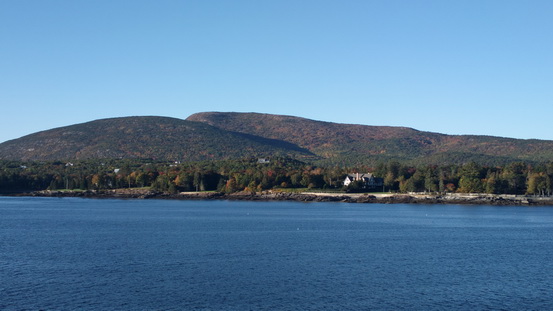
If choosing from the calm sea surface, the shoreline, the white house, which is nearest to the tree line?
the white house

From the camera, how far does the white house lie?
141m

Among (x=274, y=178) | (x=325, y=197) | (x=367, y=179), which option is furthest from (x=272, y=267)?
(x=367, y=179)

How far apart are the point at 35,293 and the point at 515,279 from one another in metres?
28.0

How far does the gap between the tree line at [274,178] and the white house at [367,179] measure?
1676mm

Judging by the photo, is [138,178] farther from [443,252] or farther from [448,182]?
[443,252]

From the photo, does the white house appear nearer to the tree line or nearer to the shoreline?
the tree line

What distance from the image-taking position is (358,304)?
29.0m

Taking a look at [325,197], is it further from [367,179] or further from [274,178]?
[367,179]

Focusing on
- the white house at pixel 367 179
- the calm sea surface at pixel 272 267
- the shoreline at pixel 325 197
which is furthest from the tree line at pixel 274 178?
the calm sea surface at pixel 272 267

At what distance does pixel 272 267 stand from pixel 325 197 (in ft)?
282

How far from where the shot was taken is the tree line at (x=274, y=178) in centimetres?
12269

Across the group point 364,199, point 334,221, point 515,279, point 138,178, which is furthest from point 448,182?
point 515,279

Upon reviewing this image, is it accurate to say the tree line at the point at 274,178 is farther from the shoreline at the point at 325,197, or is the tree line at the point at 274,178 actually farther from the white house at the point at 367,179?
the shoreline at the point at 325,197

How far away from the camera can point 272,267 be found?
38.1 metres
